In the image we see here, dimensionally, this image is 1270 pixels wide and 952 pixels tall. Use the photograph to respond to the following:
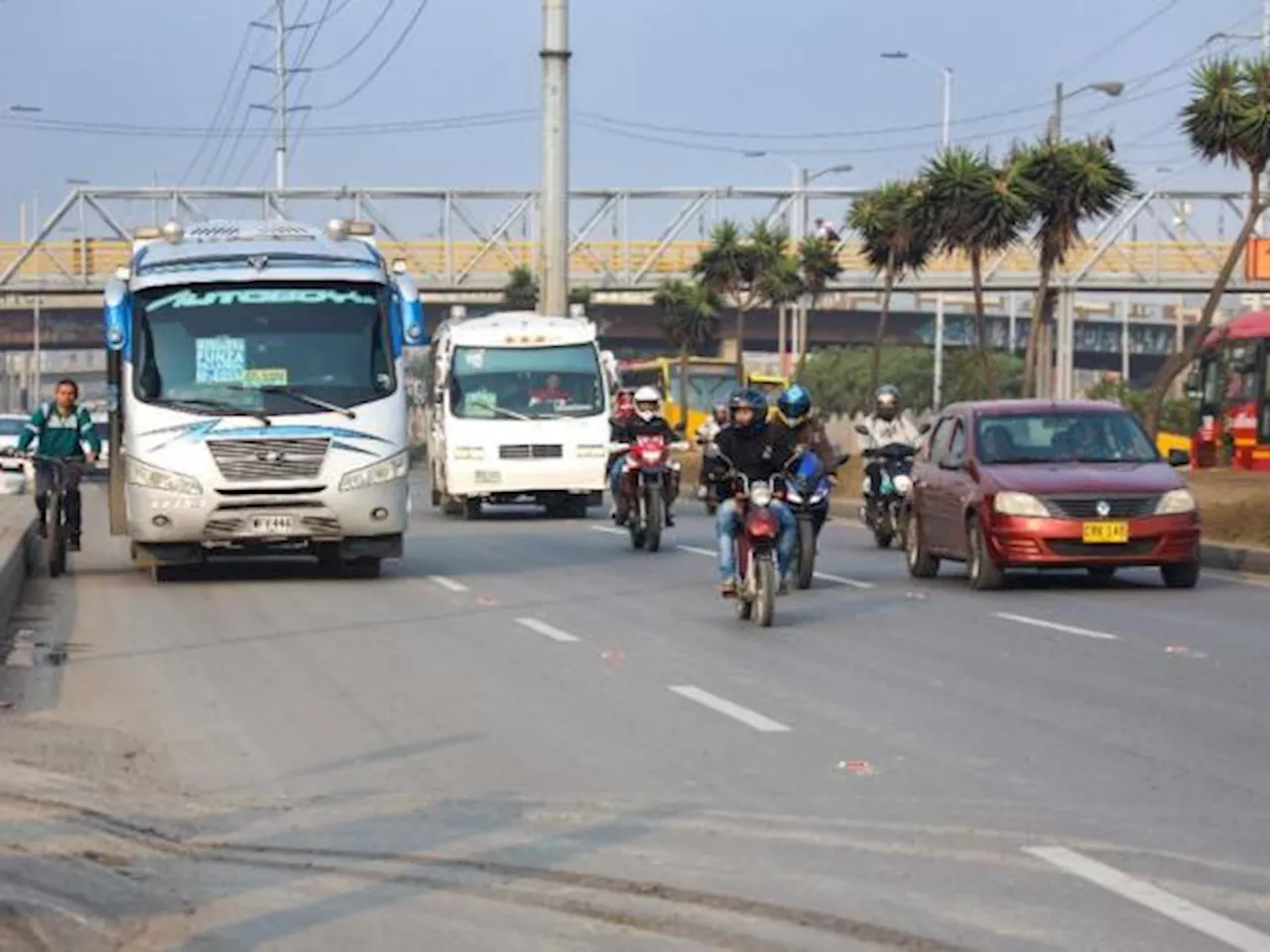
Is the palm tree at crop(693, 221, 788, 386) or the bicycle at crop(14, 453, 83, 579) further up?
the palm tree at crop(693, 221, 788, 386)

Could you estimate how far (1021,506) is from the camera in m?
→ 21.5

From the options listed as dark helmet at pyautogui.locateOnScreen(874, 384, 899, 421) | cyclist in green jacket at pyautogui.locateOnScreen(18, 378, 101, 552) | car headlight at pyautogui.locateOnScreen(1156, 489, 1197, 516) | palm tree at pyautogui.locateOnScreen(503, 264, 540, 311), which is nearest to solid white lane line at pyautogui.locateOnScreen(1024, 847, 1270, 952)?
car headlight at pyautogui.locateOnScreen(1156, 489, 1197, 516)

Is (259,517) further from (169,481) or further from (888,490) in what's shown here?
(888,490)

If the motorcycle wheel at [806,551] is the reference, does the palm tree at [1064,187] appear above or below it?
above

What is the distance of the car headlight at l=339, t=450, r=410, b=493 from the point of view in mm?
22812

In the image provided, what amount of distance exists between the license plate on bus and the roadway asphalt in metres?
1.25

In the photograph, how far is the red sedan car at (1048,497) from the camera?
2142 centimetres

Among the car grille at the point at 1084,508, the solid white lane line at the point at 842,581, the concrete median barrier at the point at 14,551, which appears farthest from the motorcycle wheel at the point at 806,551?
the concrete median barrier at the point at 14,551

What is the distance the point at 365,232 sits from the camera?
25.4 m

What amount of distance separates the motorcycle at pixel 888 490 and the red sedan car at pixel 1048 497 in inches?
107

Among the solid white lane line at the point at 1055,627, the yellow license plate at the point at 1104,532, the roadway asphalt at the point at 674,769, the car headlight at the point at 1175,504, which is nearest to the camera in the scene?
the roadway asphalt at the point at 674,769

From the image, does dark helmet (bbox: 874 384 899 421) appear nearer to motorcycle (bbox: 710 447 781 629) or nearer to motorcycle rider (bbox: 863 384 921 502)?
motorcycle rider (bbox: 863 384 921 502)

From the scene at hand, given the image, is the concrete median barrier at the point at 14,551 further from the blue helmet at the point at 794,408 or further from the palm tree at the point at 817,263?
the palm tree at the point at 817,263

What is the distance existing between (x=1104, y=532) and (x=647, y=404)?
7.91 meters
